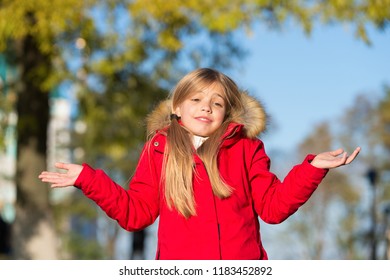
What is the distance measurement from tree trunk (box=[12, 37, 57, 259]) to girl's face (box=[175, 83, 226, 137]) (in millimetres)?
10714

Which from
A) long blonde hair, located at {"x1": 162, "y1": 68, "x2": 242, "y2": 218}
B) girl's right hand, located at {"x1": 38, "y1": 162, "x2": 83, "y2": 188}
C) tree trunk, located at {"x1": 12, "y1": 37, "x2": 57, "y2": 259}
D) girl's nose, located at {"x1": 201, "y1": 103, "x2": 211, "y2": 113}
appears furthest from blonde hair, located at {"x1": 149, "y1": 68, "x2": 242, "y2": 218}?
tree trunk, located at {"x1": 12, "y1": 37, "x2": 57, "y2": 259}

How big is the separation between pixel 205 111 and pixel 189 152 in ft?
0.80

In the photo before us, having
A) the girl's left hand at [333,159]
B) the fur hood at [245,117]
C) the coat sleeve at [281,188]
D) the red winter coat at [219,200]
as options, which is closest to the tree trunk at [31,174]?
the fur hood at [245,117]

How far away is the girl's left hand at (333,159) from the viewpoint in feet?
14.6

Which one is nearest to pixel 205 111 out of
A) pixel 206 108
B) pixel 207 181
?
pixel 206 108

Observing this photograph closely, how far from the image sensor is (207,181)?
4633 millimetres

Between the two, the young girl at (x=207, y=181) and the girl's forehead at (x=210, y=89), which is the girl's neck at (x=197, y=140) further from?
the girl's forehead at (x=210, y=89)

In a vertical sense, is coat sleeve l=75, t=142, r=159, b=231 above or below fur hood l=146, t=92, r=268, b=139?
below

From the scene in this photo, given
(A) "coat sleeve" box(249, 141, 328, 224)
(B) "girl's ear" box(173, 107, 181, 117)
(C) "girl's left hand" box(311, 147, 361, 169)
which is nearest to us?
(C) "girl's left hand" box(311, 147, 361, 169)

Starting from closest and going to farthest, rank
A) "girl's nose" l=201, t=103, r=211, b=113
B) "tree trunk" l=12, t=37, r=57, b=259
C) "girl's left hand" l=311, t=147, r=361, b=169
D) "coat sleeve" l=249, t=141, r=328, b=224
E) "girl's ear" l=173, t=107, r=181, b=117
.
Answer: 1. "girl's left hand" l=311, t=147, r=361, b=169
2. "coat sleeve" l=249, t=141, r=328, b=224
3. "girl's nose" l=201, t=103, r=211, b=113
4. "girl's ear" l=173, t=107, r=181, b=117
5. "tree trunk" l=12, t=37, r=57, b=259

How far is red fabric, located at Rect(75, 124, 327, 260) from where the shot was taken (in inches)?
180

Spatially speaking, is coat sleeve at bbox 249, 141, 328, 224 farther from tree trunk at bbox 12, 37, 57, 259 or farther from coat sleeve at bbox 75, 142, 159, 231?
tree trunk at bbox 12, 37, 57, 259

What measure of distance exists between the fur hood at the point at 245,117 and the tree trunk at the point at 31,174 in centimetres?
1050
